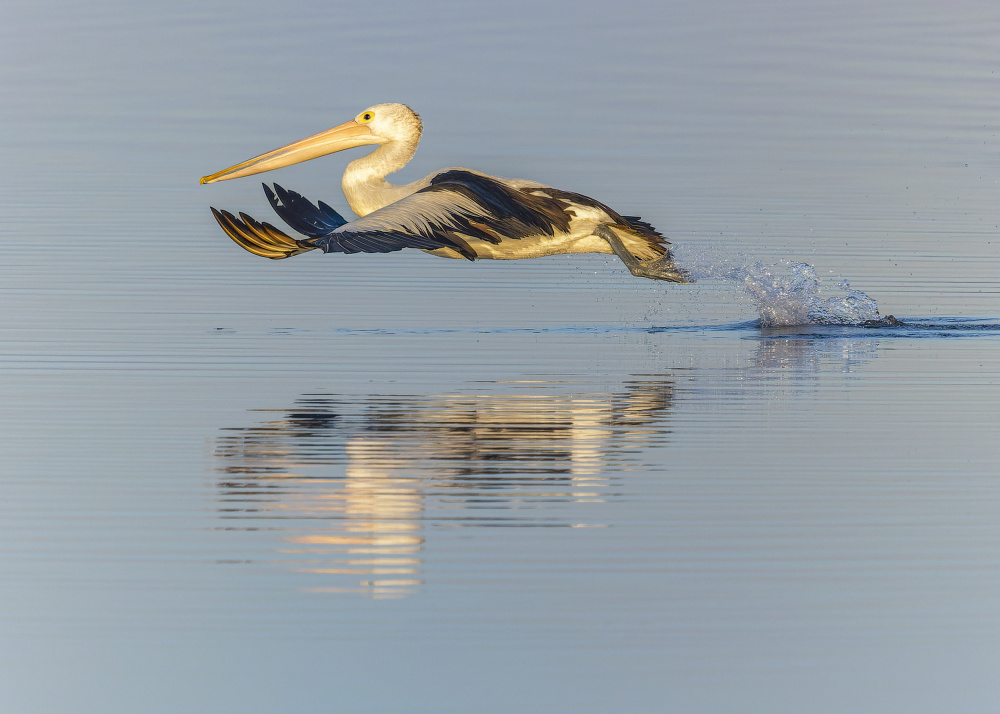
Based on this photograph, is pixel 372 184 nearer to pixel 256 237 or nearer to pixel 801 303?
pixel 256 237

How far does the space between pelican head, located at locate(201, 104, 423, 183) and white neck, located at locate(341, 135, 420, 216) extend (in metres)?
0.21

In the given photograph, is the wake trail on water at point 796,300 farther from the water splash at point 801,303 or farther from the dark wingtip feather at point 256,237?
the dark wingtip feather at point 256,237

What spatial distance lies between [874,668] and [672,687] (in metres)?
0.70

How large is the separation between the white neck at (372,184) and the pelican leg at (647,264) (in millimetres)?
1438

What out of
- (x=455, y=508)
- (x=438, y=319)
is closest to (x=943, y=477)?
(x=455, y=508)

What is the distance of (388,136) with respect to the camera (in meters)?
13.4

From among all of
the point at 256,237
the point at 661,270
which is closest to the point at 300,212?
the point at 256,237

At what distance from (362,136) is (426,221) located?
8.01ft

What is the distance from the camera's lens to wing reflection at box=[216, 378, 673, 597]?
7145mm

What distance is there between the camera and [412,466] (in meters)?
8.45

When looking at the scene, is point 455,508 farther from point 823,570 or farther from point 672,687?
point 672,687

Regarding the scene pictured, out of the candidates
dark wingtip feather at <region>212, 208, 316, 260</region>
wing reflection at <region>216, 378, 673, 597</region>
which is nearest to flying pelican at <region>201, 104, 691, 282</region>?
dark wingtip feather at <region>212, 208, 316, 260</region>

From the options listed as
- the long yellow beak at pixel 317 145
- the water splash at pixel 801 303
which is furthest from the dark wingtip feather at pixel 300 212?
the water splash at pixel 801 303

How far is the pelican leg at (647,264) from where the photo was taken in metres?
12.8
